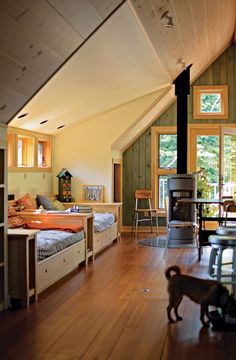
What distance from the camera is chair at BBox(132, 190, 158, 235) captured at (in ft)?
31.5

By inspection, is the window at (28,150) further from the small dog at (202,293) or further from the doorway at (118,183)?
the small dog at (202,293)

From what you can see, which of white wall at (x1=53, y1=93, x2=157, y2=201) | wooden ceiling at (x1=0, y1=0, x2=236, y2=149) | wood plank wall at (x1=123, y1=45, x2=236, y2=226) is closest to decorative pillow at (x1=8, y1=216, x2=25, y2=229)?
wooden ceiling at (x1=0, y1=0, x2=236, y2=149)

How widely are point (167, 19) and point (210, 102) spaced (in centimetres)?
448

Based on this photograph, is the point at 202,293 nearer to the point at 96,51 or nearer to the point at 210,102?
the point at 96,51

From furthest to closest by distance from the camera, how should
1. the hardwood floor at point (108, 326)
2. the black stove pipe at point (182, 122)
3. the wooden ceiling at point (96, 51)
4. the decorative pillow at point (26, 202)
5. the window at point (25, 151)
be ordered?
the black stove pipe at point (182, 122) < the window at point (25, 151) < the decorative pillow at point (26, 202) < the wooden ceiling at point (96, 51) < the hardwood floor at point (108, 326)

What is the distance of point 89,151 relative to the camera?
30.9 feet

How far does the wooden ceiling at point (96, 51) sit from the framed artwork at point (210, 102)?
408mm

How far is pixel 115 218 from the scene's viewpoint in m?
8.80

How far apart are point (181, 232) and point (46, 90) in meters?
3.42

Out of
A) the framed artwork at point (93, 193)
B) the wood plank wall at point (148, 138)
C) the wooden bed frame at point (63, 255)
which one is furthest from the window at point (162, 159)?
the wooden bed frame at point (63, 255)

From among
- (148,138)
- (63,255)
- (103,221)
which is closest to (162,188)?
(148,138)

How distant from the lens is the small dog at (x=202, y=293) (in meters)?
3.90

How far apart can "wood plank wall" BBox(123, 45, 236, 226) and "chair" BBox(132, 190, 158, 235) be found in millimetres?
152

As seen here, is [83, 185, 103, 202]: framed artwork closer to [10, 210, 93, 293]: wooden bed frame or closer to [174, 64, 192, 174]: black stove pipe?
[174, 64, 192, 174]: black stove pipe
